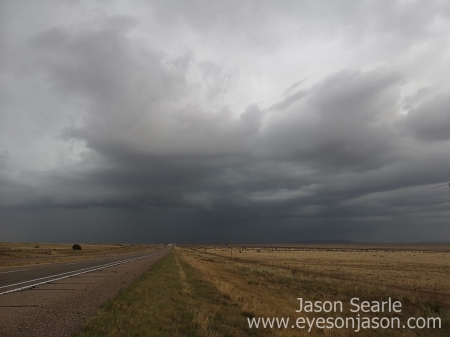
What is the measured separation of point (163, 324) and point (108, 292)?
672cm

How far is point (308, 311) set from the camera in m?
20.1

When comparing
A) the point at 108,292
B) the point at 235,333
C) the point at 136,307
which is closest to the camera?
the point at 235,333

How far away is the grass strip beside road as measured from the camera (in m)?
10.2

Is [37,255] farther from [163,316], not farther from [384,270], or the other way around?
[384,270]

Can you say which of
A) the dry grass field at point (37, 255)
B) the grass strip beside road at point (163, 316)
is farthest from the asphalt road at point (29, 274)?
the grass strip beside road at point (163, 316)

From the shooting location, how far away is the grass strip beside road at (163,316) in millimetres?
10250

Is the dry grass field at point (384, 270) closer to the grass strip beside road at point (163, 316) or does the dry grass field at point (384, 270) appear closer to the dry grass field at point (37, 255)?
the grass strip beside road at point (163, 316)

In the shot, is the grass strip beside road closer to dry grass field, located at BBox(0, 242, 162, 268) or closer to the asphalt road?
the asphalt road

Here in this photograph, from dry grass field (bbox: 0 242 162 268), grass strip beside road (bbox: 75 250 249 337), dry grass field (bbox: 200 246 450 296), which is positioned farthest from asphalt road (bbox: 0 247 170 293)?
dry grass field (bbox: 200 246 450 296)

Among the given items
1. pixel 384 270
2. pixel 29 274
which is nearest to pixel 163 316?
pixel 29 274

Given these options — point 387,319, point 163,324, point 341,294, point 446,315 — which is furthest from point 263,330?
point 341,294

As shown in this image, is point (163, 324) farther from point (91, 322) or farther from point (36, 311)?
point (36, 311)

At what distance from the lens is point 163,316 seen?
12.7 meters

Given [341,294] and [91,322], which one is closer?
[91,322]
